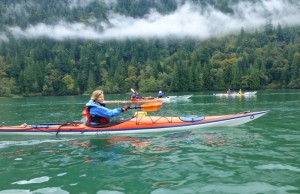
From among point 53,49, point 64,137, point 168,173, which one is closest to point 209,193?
point 168,173

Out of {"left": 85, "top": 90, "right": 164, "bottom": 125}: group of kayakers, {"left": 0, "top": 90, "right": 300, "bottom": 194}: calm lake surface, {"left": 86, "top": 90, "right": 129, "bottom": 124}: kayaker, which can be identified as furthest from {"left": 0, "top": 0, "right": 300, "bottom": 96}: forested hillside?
{"left": 0, "top": 90, "right": 300, "bottom": 194}: calm lake surface

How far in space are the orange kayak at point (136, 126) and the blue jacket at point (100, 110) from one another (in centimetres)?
70

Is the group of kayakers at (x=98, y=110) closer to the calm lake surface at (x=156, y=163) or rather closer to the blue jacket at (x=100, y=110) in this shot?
the blue jacket at (x=100, y=110)

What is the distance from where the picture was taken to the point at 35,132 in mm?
14898

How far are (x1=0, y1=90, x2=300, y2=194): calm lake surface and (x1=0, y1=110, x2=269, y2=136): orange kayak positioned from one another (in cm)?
34

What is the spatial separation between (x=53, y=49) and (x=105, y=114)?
166 m

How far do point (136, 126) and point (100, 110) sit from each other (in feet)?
5.73

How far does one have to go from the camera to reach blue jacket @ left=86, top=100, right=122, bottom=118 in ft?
44.9

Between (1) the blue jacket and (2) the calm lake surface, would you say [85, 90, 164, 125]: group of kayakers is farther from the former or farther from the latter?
(2) the calm lake surface

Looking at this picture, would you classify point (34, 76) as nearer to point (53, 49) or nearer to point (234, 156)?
point (53, 49)

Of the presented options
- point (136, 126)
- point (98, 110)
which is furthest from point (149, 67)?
point (98, 110)

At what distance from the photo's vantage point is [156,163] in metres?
9.61

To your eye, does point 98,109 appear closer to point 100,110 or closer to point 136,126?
point 100,110

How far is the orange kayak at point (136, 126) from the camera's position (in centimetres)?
1449
